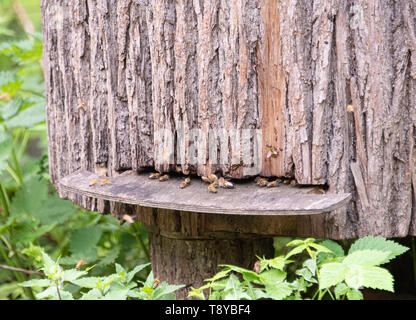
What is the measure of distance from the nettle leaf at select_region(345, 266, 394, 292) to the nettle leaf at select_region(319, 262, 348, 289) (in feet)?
0.07

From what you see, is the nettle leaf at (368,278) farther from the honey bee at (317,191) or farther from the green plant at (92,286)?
the green plant at (92,286)

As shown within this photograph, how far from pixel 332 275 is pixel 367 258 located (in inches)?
5.1

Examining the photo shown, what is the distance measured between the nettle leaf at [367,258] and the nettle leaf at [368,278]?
0.03 m

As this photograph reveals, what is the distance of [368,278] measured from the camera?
1.35 metres

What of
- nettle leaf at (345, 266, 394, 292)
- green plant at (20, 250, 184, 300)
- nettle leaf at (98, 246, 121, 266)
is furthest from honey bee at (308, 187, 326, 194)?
nettle leaf at (98, 246, 121, 266)

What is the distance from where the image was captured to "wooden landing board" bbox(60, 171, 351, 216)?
160 cm

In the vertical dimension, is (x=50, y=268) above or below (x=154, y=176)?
below

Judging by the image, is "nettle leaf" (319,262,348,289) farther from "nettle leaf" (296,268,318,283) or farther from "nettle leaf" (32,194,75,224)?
"nettle leaf" (32,194,75,224)

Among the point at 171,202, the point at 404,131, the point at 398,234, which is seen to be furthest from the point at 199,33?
the point at 398,234

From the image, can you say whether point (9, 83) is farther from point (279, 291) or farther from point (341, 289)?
point (341, 289)

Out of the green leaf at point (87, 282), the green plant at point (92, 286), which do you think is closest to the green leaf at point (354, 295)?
the green plant at point (92, 286)

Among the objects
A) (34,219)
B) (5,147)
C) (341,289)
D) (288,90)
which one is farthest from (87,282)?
(34,219)

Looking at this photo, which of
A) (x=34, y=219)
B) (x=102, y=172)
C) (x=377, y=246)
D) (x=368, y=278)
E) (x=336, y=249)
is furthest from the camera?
(x=34, y=219)

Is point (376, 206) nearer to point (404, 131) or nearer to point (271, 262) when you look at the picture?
point (404, 131)
